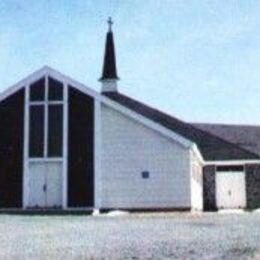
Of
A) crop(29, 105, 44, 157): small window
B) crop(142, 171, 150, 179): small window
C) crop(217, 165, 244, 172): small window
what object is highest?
crop(29, 105, 44, 157): small window

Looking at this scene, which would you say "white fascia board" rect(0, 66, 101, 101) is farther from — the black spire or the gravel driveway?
the black spire

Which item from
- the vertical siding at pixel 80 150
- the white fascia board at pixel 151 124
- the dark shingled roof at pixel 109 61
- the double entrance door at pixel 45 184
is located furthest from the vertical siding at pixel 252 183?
the double entrance door at pixel 45 184

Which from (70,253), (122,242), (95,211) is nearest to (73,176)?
(95,211)

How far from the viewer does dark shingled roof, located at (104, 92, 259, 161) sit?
4088 centimetres

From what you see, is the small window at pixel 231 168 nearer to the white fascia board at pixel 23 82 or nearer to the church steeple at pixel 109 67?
the church steeple at pixel 109 67

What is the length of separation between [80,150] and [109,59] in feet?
56.4

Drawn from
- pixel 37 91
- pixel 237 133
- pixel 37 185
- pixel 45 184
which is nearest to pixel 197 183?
pixel 45 184

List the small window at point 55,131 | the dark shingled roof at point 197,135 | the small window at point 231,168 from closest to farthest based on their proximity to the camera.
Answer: the small window at point 55,131
the small window at point 231,168
the dark shingled roof at point 197,135

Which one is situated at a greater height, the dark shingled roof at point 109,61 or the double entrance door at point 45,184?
the dark shingled roof at point 109,61

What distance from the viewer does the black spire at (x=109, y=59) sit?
47625 millimetres

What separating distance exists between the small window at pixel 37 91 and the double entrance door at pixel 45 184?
2622 mm

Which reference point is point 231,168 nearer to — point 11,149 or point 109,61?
point 109,61

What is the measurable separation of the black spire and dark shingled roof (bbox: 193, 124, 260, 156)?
5.99 m

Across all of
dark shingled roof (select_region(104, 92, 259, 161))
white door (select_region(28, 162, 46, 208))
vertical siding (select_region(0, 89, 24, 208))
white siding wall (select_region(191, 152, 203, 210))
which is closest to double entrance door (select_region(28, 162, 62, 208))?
white door (select_region(28, 162, 46, 208))
